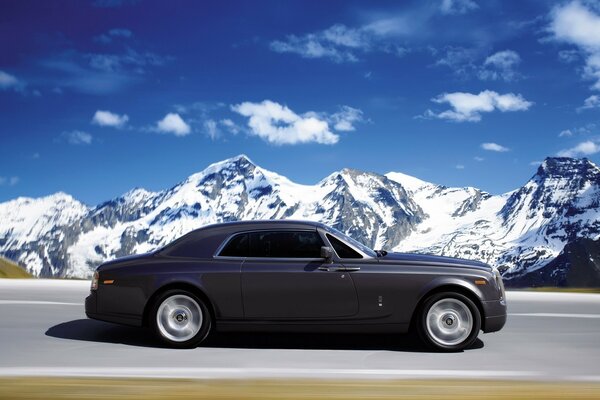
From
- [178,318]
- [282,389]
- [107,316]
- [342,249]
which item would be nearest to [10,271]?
[107,316]

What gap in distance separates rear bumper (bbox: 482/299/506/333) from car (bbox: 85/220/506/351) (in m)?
0.01

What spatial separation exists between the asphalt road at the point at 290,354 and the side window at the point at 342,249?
1.09 m

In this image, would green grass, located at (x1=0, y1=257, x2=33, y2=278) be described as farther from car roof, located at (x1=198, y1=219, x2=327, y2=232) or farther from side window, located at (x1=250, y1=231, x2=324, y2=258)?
side window, located at (x1=250, y1=231, x2=324, y2=258)

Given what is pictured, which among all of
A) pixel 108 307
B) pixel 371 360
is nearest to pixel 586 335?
pixel 371 360

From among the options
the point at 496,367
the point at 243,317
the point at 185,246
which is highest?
the point at 185,246

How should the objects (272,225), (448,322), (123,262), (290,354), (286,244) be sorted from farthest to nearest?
(123,262), (272,225), (286,244), (448,322), (290,354)

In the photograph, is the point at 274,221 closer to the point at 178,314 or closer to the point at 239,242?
the point at 239,242

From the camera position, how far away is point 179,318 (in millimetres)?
7785

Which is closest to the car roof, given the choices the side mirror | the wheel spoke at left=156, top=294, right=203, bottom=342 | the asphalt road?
the side mirror

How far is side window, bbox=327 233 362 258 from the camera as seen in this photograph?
7.78 m

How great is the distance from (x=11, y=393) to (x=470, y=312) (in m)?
4.80

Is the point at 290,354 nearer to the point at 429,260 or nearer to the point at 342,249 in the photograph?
the point at 342,249

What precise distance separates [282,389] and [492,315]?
3205 millimetres

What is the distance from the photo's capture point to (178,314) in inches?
307
